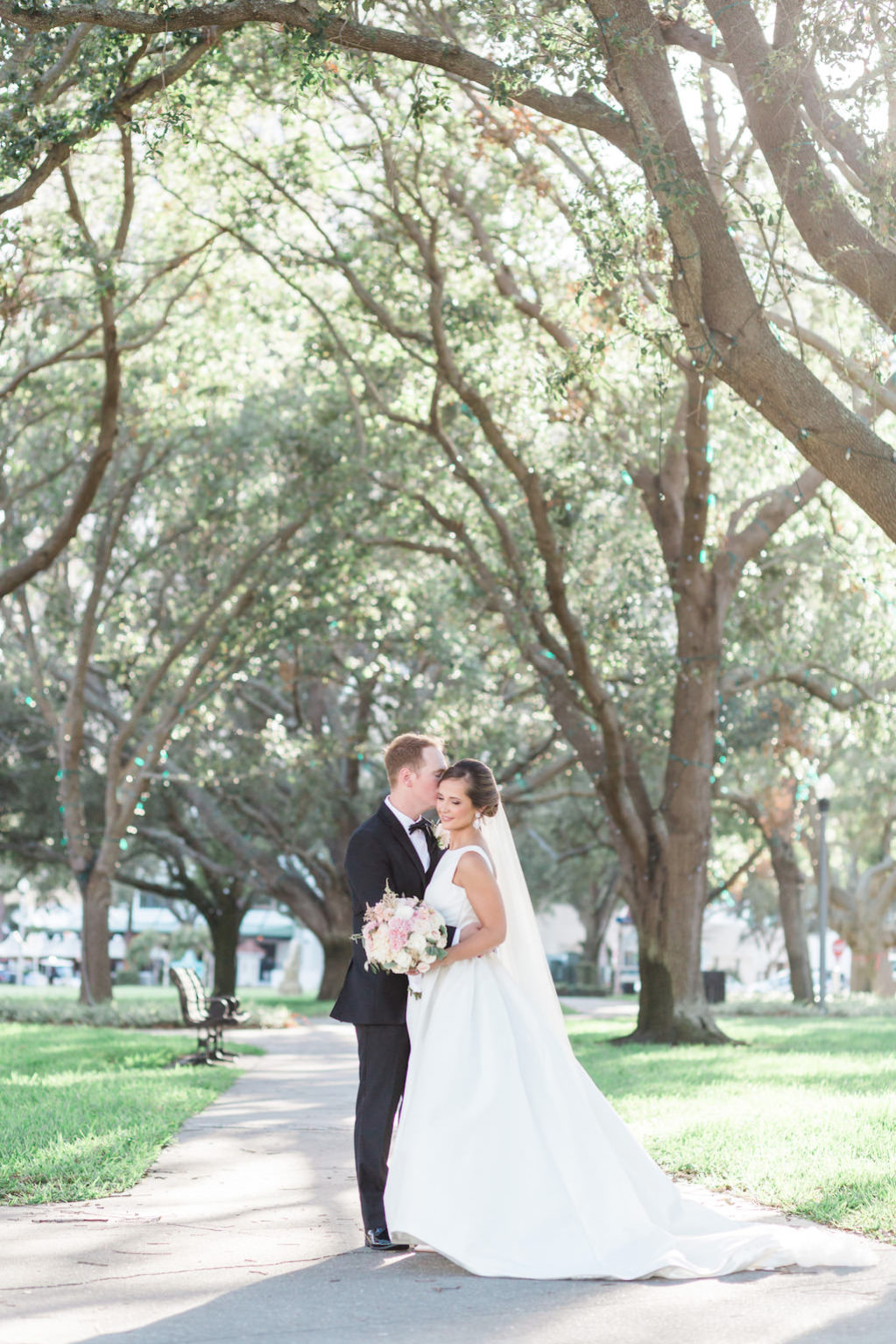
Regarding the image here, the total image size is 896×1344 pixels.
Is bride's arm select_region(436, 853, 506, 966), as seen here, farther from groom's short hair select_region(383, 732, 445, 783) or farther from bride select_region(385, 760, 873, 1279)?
groom's short hair select_region(383, 732, 445, 783)

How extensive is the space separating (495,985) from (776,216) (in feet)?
19.6

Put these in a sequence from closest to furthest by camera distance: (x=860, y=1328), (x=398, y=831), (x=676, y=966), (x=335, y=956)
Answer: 1. (x=860, y=1328)
2. (x=398, y=831)
3. (x=676, y=966)
4. (x=335, y=956)

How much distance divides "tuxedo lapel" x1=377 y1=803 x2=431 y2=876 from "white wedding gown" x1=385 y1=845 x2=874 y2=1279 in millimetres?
340

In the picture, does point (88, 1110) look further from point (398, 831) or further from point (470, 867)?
point (470, 867)

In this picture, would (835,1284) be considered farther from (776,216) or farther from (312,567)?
(312,567)

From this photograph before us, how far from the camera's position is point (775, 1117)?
9.36 m

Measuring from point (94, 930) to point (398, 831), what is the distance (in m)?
17.4

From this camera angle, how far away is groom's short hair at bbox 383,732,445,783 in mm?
6207

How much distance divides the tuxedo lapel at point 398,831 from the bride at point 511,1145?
0.20 meters

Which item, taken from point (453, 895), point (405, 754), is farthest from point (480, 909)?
point (405, 754)

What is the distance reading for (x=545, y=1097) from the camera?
5648 mm

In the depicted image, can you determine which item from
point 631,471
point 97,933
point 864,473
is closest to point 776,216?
point 864,473

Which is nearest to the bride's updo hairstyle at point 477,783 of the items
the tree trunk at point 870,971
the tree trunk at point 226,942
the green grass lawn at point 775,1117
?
the green grass lawn at point 775,1117

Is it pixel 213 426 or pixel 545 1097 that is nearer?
pixel 545 1097
